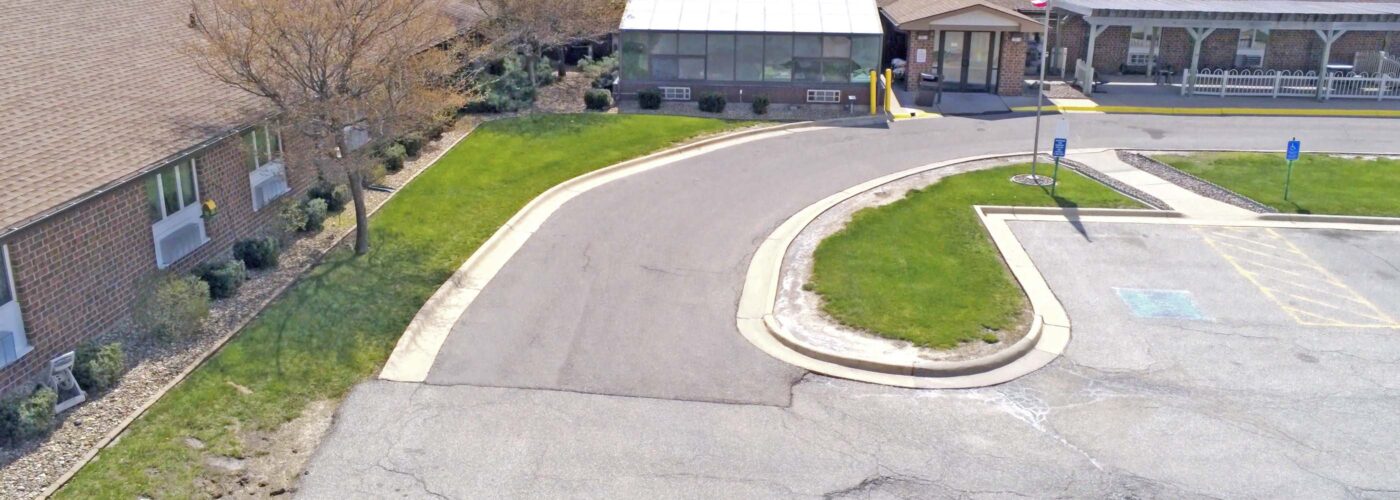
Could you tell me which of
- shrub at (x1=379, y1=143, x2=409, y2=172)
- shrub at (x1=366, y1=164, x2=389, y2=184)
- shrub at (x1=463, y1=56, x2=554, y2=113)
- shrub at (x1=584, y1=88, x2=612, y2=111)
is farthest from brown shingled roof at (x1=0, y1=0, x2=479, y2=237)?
shrub at (x1=584, y1=88, x2=612, y2=111)

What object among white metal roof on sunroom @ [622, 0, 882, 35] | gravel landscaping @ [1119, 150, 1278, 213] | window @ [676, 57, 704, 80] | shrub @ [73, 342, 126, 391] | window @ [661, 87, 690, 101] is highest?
white metal roof on sunroom @ [622, 0, 882, 35]

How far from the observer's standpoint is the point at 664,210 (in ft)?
73.5

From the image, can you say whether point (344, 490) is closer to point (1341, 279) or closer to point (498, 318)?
point (498, 318)

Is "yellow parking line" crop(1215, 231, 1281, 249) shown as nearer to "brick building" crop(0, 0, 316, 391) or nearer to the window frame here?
the window frame

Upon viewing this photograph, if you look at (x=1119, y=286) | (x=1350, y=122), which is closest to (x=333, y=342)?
(x=1119, y=286)

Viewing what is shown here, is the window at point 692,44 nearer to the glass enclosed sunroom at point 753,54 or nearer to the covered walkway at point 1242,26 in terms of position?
the glass enclosed sunroom at point 753,54

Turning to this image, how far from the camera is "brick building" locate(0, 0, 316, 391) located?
44.4 feet

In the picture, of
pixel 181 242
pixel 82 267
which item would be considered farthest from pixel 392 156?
pixel 82 267

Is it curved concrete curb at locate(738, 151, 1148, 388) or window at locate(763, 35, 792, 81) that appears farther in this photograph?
window at locate(763, 35, 792, 81)

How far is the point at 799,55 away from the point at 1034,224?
38.6 ft

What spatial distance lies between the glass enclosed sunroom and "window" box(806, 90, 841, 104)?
29 mm

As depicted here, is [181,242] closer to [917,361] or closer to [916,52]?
[917,361]

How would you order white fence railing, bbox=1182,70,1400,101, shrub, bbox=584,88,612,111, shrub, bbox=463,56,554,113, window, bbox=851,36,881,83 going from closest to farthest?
shrub, bbox=463,56,554,113 < shrub, bbox=584,88,612,111 < window, bbox=851,36,881,83 < white fence railing, bbox=1182,70,1400,101

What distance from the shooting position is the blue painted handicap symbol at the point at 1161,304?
1739 centimetres
